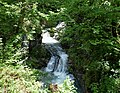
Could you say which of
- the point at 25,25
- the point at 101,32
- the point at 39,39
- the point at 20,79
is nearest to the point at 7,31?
the point at 25,25

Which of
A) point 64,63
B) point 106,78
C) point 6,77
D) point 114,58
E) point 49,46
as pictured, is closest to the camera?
point 6,77

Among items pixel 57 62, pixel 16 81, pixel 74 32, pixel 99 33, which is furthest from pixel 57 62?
pixel 16 81

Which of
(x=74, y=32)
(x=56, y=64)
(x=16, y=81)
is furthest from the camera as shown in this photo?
(x=56, y=64)

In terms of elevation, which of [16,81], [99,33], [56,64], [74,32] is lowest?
[56,64]

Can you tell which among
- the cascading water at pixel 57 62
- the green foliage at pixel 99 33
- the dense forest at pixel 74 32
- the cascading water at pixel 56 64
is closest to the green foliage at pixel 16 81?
the dense forest at pixel 74 32

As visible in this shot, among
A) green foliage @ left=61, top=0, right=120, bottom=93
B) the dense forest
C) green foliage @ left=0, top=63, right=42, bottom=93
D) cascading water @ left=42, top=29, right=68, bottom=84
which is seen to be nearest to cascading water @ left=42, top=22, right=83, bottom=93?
cascading water @ left=42, top=29, right=68, bottom=84

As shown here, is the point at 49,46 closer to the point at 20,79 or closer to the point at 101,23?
the point at 101,23

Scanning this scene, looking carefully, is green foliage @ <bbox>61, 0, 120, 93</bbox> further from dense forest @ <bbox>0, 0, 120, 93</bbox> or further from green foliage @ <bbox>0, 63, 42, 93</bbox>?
green foliage @ <bbox>0, 63, 42, 93</bbox>

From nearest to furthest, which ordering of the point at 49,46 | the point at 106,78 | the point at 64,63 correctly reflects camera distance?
the point at 106,78, the point at 64,63, the point at 49,46

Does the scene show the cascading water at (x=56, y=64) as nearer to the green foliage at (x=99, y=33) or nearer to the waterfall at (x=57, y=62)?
the waterfall at (x=57, y=62)

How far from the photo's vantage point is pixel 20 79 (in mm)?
7512

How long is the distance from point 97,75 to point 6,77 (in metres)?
4.39

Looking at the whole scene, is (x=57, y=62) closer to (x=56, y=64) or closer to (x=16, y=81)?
(x=56, y=64)

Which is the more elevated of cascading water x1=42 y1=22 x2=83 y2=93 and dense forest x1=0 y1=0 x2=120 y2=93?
dense forest x1=0 y1=0 x2=120 y2=93
